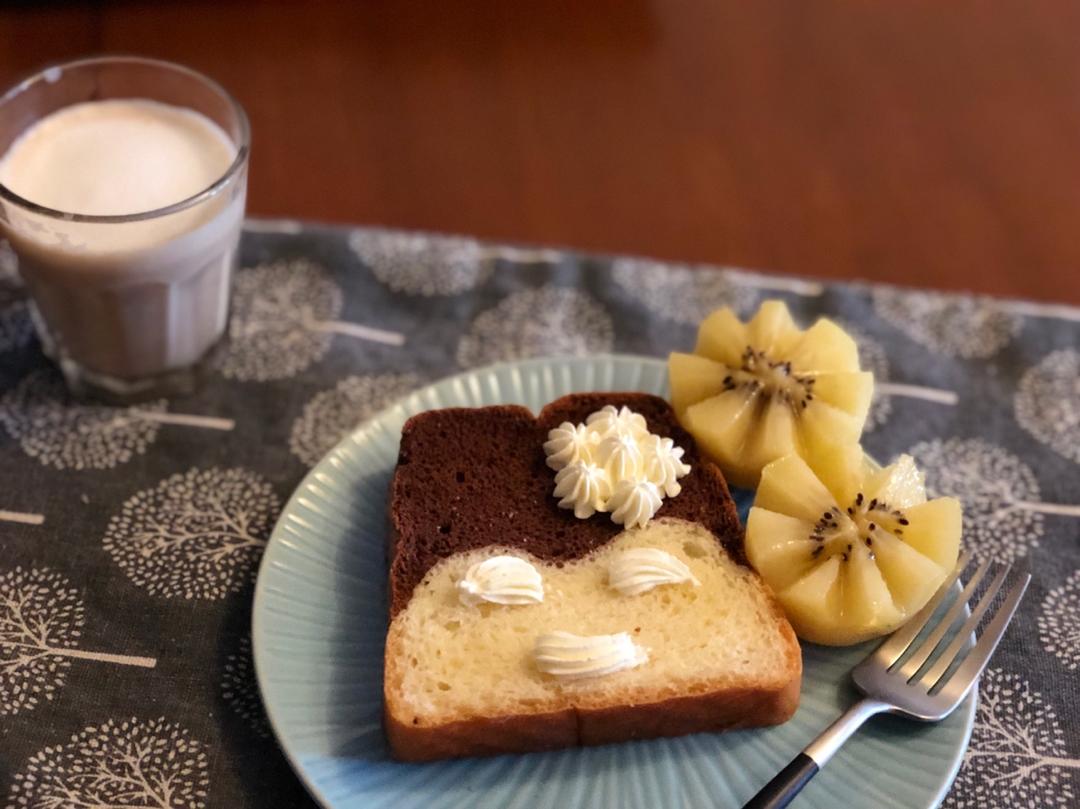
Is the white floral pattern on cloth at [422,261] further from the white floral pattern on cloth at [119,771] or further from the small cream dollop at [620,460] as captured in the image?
the white floral pattern on cloth at [119,771]

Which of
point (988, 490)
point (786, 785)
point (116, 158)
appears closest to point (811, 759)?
point (786, 785)

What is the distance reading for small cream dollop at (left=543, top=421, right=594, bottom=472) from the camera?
143cm

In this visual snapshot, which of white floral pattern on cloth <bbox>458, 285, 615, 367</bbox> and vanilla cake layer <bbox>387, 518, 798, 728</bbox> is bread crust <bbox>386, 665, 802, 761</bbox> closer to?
vanilla cake layer <bbox>387, 518, 798, 728</bbox>

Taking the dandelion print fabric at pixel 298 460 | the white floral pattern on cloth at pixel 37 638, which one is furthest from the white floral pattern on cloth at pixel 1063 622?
the white floral pattern on cloth at pixel 37 638

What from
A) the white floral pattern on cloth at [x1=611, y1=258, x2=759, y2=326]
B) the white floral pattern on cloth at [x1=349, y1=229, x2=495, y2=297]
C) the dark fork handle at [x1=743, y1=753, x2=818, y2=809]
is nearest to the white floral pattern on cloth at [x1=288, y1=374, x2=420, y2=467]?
the white floral pattern on cloth at [x1=349, y1=229, x2=495, y2=297]

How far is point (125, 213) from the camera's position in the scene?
1.54 m

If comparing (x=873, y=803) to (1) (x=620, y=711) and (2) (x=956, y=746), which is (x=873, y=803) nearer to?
(2) (x=956, y=746)

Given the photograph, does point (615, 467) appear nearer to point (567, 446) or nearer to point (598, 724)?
point (567, 446)

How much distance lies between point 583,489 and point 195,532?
0.57 metres

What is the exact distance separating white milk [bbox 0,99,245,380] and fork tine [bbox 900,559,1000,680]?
1124mm

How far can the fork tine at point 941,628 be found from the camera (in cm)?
130

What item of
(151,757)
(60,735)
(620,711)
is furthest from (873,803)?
(60,735)

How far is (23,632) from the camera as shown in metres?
1.39

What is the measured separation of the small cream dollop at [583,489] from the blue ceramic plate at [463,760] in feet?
0.87
